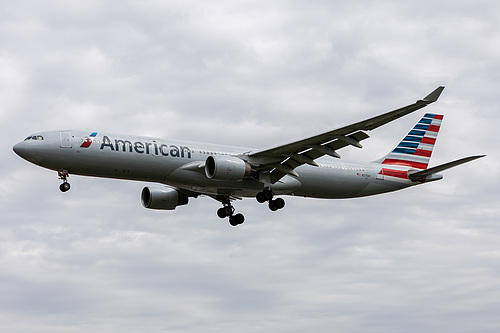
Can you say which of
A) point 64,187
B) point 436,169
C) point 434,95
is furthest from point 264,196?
point 434,95

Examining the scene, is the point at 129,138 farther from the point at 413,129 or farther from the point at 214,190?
the point at 413,129

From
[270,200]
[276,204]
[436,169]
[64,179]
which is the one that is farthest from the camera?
[436,169]

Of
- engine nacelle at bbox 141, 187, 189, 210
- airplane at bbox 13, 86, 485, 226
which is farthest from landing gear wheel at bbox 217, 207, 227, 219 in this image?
engine nacelle at bbox 141, 187, 189, 210

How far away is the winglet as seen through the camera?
3176 cm

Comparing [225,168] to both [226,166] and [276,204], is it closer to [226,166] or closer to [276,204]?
[226,166]

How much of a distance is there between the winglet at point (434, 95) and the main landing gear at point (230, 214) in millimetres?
16320

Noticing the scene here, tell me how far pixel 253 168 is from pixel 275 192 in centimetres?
278

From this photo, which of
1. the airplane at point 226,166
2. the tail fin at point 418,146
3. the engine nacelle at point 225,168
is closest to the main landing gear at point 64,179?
the airplane at point 226,166

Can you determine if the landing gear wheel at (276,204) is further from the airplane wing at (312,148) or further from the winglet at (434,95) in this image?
the winglet at (434,95)

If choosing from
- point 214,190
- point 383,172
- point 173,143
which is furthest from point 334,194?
point 173,143

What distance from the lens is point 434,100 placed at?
31969 mm

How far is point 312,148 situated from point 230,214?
9004 millimetres

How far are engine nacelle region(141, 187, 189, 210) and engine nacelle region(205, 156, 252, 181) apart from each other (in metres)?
6.91

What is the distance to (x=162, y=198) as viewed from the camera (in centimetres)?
4419
